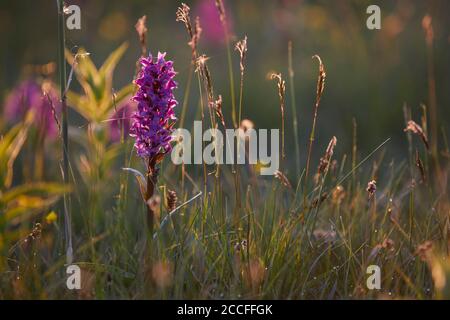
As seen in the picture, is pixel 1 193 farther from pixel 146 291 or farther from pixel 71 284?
pixel 146 291

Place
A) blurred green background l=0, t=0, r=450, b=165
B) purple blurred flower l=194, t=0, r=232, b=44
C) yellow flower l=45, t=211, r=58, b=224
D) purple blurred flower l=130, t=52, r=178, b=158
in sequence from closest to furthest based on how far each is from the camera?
purple blurred flower l=130, t=52, r=178, b=158 < yellow flower l=45, t=211, r=58, b=224 < blurred green background l=0, t=0, r=450, b=165 < purple blurred flower l=194, t=0, r=232, b=44

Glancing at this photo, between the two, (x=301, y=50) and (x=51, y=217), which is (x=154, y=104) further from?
(x=301, y=50)

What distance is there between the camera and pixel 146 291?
1969mm

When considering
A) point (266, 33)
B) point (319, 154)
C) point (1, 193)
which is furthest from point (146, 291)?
point (266, 33)

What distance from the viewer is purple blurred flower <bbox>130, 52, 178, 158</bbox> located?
201cm

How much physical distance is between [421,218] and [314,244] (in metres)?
0.68

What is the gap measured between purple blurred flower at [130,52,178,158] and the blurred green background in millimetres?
2088

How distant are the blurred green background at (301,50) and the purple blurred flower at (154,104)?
2088 millimetres

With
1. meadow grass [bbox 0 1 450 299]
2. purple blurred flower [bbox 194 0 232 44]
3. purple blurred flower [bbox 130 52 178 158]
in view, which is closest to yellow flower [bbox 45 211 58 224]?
meadow grass [bbox 0 1 450 299]

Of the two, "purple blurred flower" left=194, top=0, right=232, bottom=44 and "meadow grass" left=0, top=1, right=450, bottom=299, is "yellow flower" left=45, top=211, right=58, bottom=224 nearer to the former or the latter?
"meadow grass" left=0, top=1, right=450, bottom=299

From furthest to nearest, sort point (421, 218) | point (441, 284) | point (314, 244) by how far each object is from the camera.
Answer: point (421, 218)
point (314, 244)
point (441, 284)

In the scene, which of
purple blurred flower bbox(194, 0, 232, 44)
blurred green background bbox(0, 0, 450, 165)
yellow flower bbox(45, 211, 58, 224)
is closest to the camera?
yellow flower bbox(45, 211, 58, 224)

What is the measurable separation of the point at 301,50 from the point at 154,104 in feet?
16.2

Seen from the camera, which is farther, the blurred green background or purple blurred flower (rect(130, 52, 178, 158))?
the blurred green background
